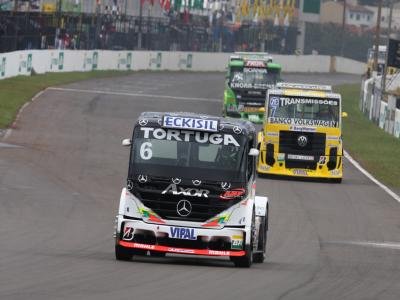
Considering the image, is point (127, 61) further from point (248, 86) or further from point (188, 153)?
point (188, 153)

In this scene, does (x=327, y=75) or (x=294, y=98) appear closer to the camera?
(x=294, y=98)

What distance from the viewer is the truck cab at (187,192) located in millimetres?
17328

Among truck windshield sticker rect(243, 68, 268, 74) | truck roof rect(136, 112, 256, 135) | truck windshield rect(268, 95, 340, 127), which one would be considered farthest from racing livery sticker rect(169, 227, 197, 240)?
truck windshield sticker rect(243, 68, 268, 74)

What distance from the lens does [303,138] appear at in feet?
114

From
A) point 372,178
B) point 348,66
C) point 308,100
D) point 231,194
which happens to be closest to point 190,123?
point 231,194

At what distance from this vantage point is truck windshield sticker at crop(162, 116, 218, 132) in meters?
17.7

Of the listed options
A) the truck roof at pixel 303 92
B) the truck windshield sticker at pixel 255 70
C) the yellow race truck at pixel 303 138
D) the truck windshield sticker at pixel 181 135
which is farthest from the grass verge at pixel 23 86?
the truck windshield sticker at pixel 181 135

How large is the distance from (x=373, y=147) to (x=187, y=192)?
30.7 metres

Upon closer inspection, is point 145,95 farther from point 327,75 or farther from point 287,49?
point 287,49

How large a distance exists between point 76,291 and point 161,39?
8030 cm

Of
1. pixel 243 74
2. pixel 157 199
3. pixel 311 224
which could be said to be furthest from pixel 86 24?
pixel 157 199

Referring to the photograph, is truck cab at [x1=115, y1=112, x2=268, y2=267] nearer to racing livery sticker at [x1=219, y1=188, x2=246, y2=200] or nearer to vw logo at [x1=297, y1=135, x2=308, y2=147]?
racing livery sticker at [x1=219, y1=188, x2=246, y2=200]

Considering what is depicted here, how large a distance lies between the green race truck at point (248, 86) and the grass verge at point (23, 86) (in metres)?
8.49

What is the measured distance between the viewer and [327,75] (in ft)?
362
